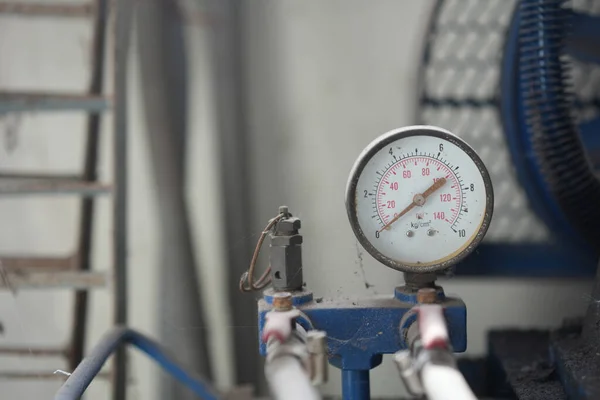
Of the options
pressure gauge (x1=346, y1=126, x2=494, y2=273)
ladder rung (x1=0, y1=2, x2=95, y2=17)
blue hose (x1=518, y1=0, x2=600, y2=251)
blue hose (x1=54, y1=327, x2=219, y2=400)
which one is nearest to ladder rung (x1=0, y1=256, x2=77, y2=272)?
blue hose (x1=54, y1=327, x2=219, y2=400)

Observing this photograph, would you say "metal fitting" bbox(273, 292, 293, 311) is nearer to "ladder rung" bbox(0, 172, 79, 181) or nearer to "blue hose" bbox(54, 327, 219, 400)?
"blue hose" bbox(54, 327, 219, 400)

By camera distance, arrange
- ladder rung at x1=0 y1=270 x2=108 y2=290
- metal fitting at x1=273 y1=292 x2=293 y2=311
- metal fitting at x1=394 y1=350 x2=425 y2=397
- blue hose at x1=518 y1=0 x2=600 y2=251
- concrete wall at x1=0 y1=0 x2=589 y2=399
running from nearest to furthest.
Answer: metal fitting at x1=394 y1=350 x2=425 y2=397 → metal fitting at x1=273 y1=292 x2=293 y2=311 → blue hose at x1=518 y1=0 x2=600 y2=251 → concrete wall at x1=0 y1=0 x2=589 y2=399 → ladder rung at x1=0 y1=270 x2=108 y2=290

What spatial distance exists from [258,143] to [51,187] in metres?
0.51

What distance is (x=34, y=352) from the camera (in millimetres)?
1305

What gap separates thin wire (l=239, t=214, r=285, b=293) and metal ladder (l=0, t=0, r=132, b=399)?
1.66ft

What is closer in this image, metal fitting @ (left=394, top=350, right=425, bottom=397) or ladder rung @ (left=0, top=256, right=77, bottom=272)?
metal fitting @ (left=394, top=350, right=425, bottom=397)

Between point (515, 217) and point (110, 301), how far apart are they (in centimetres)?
99

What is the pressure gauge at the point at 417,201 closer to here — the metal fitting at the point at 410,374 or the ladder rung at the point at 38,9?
the metal fitting at the point at 410,374

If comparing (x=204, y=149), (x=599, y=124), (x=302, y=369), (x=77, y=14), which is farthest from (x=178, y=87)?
(x=599, y=124)

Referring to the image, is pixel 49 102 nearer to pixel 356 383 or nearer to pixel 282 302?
pixel 282 302

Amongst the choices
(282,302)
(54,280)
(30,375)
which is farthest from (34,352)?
(282,302)

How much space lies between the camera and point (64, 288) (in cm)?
129

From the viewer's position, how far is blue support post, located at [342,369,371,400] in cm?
82

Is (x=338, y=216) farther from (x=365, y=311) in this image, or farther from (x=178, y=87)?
(x=178, y=87)
